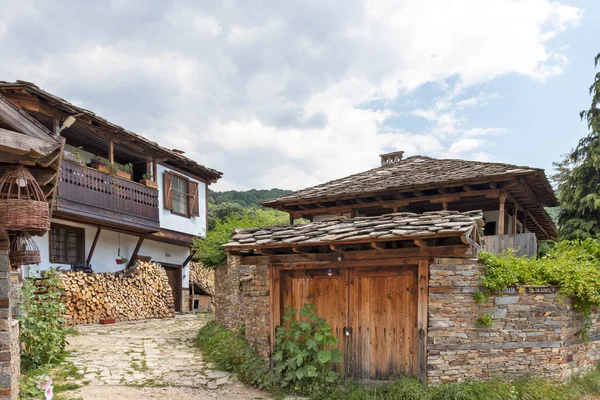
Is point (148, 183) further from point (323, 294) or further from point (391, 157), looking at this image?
point (323, 294)

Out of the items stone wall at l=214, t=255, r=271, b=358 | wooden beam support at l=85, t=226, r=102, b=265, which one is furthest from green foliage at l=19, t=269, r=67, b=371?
wooden beam support at l=85, t=226, r=102, b=265

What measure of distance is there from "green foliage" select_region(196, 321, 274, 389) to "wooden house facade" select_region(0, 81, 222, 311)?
5.21 meters

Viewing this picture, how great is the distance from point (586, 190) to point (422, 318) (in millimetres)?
9662

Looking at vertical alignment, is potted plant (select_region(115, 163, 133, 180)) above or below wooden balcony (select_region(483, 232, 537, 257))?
above

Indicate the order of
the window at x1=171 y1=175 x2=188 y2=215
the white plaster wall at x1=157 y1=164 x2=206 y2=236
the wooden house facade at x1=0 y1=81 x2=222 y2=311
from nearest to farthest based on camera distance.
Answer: the wooden house facade at x1=0 y1=81 x2=222 y2=311
the white plaster wall at x1=157 y1=164 x2=206 y2=236
the window at x1=171 y1=175 x2=188 y2=215

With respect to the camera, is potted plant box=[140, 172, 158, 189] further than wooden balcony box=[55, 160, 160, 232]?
Yes

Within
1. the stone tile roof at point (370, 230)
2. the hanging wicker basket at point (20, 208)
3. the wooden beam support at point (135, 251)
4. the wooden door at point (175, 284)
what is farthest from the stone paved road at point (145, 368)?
the wooden door at point (175, 284)

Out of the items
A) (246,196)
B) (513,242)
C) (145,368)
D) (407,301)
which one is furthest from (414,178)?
(246,196)

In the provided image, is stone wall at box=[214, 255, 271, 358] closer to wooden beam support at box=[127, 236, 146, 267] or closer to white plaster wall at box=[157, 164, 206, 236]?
wooden beam support at box=[127, 236, 146, 267]

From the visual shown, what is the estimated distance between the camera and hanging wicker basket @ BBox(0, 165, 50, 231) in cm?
348

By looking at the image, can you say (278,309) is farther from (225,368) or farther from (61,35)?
(61,35)

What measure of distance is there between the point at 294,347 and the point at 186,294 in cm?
1231

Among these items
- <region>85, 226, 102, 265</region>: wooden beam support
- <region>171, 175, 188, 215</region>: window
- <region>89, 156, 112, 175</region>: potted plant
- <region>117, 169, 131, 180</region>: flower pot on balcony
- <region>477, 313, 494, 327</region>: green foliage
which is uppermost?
<region>89, 156, 112, 175</region>: potted plant

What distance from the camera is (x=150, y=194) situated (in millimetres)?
15656
